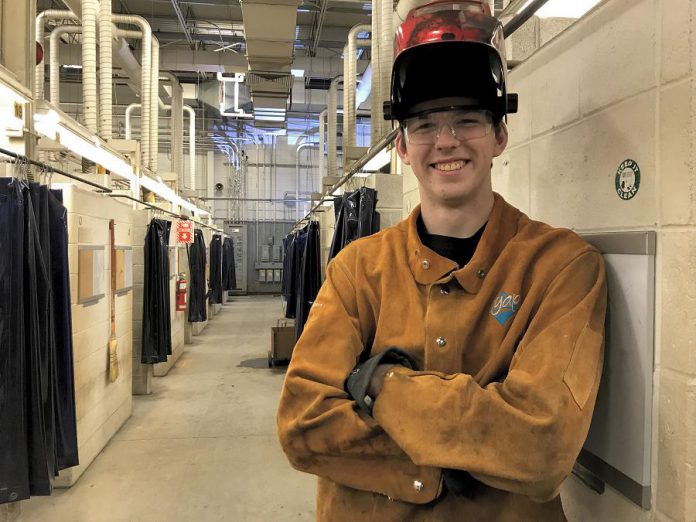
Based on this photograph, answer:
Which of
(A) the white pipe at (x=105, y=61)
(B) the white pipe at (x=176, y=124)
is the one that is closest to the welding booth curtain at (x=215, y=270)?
(B) the white pipe at (x=176, y=124)

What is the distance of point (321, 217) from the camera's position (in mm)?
6926

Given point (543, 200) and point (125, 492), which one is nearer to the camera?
point (543, 200)

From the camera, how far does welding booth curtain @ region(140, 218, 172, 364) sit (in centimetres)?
513

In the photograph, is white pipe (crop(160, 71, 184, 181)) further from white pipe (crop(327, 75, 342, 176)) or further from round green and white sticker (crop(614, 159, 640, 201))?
round green and white sticker (crop(614, 159, 640, 201))

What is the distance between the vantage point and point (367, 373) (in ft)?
3.32

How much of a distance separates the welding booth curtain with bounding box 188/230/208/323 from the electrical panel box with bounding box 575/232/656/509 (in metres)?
7.60

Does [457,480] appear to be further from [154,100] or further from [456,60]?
[154,100]

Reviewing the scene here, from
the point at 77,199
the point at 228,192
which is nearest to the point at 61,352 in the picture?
the point at 77,199

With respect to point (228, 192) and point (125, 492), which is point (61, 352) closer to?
point (125, 492)

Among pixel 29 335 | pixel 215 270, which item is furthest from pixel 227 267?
pixel 29 335

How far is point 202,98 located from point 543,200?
30.8ft

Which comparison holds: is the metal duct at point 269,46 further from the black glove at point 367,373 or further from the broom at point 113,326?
the black glove at point 367,373

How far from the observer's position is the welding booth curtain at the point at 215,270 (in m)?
11.2

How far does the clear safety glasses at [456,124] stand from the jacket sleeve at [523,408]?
372 mm
